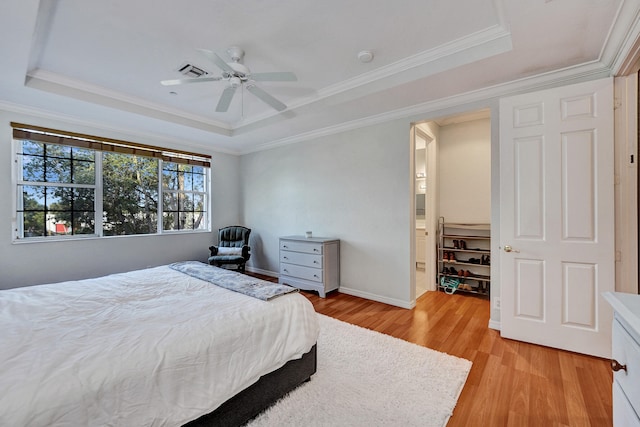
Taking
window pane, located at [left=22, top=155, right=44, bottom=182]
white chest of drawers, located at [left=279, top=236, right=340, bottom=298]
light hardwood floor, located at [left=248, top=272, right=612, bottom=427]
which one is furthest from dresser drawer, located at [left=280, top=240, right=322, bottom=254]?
window pane, located at [left=22, top=155, right=44, bottom=182]

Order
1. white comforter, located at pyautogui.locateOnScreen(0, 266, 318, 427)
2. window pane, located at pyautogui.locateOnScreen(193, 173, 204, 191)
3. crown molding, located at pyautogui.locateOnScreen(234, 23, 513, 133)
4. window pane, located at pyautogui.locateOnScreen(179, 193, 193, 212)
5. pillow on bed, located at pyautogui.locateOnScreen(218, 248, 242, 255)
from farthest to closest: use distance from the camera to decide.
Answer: window pane, located at pyautogui.locateOnScreen(193, 173, 204, 191), window pane, located at pyautogui.locateOnScreen(179, 193, 193, 212), pillow on bed, located at pyautogui.locateOnScreen(218, 248, 242, 255), crown molding, located at pyautogui.locateOnScreen(234, 23, 513, 133), white comforter, located at pyautogui.locateOnScreen(0, 266, 318, 427)

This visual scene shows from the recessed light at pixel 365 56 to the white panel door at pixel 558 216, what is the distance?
55.4 inches

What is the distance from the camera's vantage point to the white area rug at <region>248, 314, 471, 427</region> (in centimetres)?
A: 165

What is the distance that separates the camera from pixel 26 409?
3.04 ft

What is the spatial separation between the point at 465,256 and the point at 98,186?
5680 millimetres

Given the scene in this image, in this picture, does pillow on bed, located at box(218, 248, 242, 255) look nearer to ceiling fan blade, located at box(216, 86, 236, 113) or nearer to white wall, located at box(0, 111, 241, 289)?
white wall, located at box(0, 111, 241, 289)

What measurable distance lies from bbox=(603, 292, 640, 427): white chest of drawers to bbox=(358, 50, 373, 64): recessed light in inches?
94.9

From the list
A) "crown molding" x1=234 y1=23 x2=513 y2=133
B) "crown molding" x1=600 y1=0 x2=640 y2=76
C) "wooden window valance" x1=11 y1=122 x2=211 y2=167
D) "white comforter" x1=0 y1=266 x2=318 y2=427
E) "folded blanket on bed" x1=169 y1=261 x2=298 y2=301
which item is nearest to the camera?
"white comforter" x1=0 y1=266 x2=318 y2=427

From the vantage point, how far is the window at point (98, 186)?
351cm

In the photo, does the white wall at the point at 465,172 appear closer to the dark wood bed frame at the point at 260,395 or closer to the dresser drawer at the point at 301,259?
the dresser drawer at the point at 301,259

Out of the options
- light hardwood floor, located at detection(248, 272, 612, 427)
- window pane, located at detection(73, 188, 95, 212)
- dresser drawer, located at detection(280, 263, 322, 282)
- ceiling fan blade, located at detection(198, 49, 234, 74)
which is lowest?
light hardwood floor, located at detection(248, 272, 612, 427)

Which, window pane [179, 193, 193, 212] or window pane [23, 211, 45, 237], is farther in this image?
window pane [179, 193, 193, 212]

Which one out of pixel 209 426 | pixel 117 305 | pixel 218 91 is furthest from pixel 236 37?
pixel 209 426

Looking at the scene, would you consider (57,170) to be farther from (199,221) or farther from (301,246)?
(301,246)
